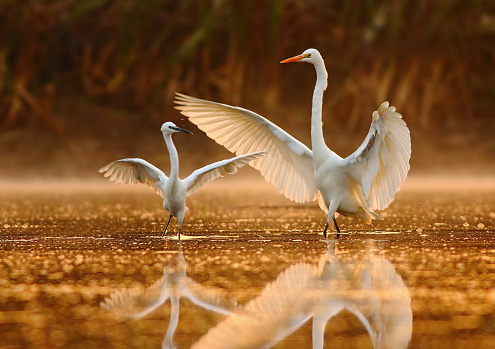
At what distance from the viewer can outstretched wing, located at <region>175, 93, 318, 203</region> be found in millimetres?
7625

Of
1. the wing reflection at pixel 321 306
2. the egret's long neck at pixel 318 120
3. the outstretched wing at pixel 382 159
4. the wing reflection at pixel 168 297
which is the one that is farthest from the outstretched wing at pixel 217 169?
the wing reflection at pixel 168 297

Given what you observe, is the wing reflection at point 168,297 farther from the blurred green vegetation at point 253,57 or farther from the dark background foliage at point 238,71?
the blurred green vegetation at point 253,57

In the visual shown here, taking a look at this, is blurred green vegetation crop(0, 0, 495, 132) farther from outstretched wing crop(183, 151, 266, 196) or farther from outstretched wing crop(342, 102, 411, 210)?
outstretched wing crop(342, 102, 411, 210)

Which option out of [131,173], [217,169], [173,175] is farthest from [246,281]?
[131,173]

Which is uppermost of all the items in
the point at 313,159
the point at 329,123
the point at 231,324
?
the point at 329,123

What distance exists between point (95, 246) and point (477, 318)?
9.83ft

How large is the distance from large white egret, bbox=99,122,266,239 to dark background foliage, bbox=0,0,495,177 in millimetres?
6468

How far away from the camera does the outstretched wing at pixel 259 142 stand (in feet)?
25.0

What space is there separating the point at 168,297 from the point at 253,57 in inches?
463

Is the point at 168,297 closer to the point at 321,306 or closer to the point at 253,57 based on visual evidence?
the point at 321,306

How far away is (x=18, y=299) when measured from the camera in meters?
3.98

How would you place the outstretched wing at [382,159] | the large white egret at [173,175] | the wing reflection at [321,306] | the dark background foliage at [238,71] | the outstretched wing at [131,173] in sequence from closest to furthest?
the wing reflection at [321,306] → the outstretched wing at [382,159] → the large white egret at [173,175] → the outstretched wing at [131,173] → the dark background foliage at [238,71]

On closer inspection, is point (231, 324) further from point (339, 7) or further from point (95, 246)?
point (339, 7)

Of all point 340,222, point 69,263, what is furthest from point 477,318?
point 340,222
